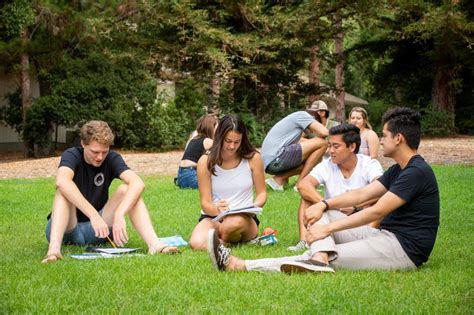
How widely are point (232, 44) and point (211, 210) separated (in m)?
17.6

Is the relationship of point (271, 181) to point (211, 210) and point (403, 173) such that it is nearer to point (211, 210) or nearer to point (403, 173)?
point (211, 210)

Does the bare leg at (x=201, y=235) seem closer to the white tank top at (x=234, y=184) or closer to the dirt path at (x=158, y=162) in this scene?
the white tank top at (x=234, y=184)

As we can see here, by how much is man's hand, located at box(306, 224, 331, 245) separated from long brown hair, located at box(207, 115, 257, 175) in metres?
1.75

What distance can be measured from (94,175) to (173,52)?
61.3 ft

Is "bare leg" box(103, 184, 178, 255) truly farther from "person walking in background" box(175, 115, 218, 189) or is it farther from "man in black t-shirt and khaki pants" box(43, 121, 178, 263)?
"person walking in background" box(175, 115, 218, 189)

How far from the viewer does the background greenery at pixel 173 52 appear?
2452 cm

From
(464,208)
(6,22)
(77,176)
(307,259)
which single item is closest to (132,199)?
(77,176)

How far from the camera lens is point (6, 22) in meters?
22.7

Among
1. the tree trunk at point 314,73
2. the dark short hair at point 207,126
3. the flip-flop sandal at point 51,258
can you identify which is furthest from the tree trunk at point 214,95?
the flip-flop sandal at point 51,258

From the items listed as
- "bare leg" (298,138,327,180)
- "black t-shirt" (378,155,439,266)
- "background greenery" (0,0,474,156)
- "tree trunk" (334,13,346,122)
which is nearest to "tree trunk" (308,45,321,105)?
"background greenery" (0,0,474,156)

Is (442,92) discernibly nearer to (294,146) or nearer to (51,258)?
(294,146)

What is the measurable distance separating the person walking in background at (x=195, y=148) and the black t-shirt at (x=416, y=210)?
5900mm

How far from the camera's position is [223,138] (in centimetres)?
742

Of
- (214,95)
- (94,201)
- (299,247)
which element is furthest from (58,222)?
(214,95)
